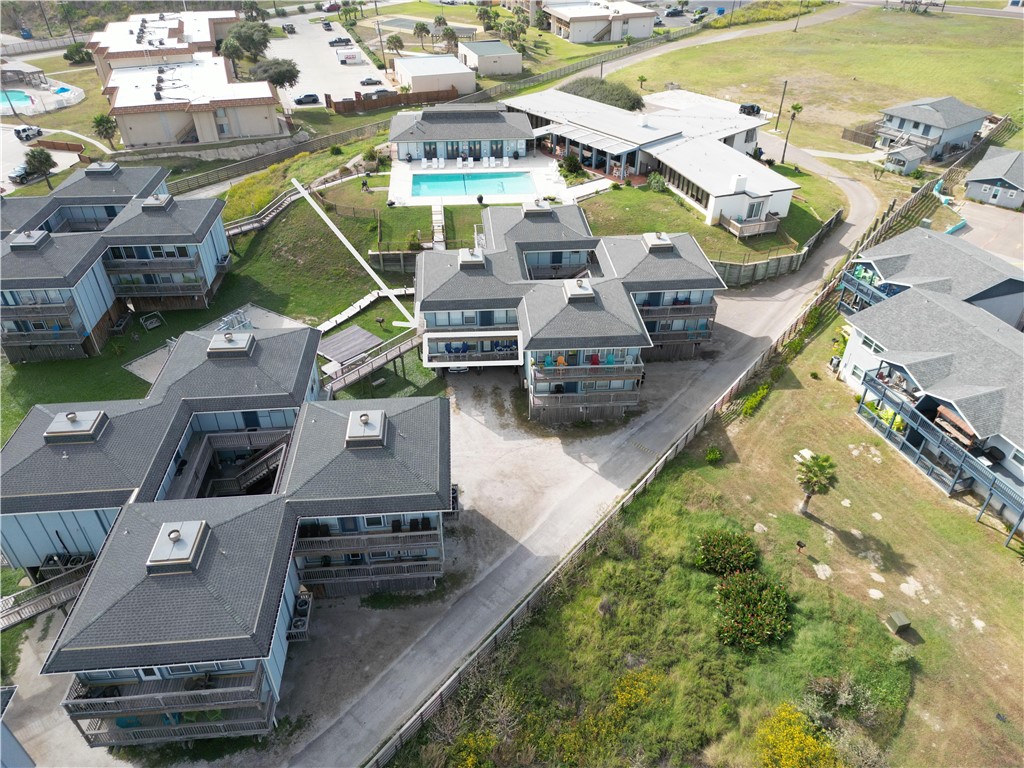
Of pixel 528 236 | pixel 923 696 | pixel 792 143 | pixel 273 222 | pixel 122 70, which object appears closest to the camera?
pixel 923 696

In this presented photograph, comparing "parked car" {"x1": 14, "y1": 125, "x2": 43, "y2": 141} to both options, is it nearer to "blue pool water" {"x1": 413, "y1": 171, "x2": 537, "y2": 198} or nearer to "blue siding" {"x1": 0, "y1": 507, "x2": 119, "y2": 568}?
"blue pool water" {"x1": 413, "y1": 171, "x2": 537, "y2": 198}

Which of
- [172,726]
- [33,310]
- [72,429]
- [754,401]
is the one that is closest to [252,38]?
[33,310]

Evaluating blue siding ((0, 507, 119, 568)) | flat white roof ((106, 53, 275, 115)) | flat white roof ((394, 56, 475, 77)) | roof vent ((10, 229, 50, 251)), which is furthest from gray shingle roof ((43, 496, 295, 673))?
flat white roof ((394, 56, 475, 77))

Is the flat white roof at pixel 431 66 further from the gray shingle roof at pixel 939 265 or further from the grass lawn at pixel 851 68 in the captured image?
the gray shingle roof at pixel 939 265

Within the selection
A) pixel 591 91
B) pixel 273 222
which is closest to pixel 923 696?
pixel 273 222

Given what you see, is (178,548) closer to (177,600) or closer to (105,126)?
(177,600)

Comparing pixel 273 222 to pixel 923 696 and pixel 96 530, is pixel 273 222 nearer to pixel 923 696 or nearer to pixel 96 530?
pixel 96 530

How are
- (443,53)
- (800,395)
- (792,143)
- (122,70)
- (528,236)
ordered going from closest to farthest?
(800,395)
(528,236)
(792,143)
(122,70)
(443,53)
